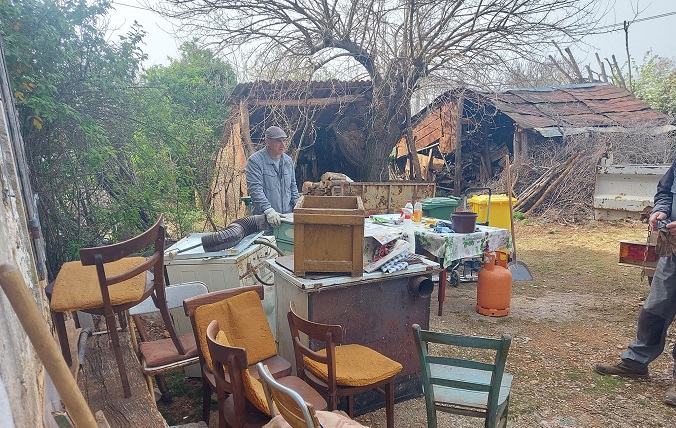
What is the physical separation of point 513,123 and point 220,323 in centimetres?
1113

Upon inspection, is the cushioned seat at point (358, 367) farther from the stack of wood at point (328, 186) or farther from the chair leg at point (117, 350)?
the stack of wood at point (328, 186)

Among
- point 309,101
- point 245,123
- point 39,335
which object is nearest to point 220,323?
point 39,335

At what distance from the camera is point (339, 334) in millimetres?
2285

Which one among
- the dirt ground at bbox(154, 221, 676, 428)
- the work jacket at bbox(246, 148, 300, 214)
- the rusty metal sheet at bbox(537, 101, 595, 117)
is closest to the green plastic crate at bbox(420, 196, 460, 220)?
the dirt ground at bbox(154, 221, 676, 428)

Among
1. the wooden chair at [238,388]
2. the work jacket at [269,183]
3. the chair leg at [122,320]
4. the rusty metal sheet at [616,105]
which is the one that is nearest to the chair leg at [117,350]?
the wooden chair at [238,388]

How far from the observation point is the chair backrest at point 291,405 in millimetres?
1441

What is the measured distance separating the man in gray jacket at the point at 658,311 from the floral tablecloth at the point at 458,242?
1.62 m

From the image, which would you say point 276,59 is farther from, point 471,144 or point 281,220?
point 471,144

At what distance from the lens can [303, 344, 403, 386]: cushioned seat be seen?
2.38 metres

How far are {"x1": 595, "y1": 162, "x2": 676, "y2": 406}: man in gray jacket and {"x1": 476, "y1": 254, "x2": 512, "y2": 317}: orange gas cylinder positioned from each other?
1283 mm

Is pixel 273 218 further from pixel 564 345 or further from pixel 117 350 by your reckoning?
pixel 564 345

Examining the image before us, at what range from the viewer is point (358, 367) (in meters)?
2.51

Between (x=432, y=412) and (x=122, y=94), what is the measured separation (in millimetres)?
4961

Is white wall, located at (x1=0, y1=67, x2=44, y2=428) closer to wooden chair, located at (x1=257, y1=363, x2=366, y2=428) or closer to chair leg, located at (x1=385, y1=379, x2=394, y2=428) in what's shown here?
→ wooden chair, located at (x1=257, y1=363, x2=366, y2=428)
